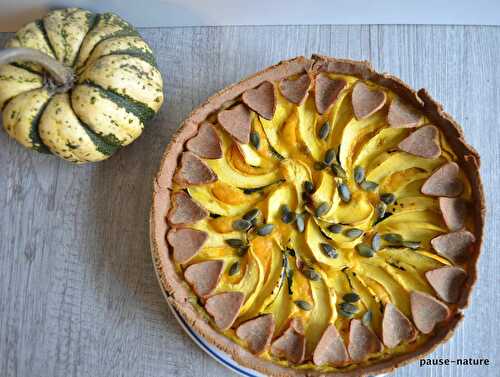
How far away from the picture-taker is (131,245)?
→ 6.64 feet

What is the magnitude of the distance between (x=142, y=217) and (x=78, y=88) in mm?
530

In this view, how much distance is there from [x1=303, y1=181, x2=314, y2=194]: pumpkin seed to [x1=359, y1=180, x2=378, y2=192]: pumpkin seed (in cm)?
16

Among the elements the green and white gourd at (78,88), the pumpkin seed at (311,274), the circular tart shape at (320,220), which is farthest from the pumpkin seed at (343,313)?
the green and white gourd at (78,88)

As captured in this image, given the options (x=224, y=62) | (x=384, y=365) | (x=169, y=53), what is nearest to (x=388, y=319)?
(x=384, y=365)

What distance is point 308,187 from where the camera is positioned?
1.73 metres

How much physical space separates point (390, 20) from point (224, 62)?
0.66 meters

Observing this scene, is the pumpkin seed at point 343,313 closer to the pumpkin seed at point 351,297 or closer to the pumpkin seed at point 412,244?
the pumpkin seed at point 351,297

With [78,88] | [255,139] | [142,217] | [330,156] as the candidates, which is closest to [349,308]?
[330,156]

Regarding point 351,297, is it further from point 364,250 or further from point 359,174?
point 359,174

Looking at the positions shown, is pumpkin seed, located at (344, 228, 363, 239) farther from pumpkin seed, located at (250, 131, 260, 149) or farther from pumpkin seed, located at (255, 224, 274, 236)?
pumpkin seed, located at (250, 131, 260, 149)

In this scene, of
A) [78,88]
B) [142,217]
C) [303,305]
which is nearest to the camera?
[303,305]

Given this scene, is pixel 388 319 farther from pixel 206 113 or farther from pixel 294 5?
pixel 294 5

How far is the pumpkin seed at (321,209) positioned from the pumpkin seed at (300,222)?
5 cm

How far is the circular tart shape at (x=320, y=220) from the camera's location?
1.66m
